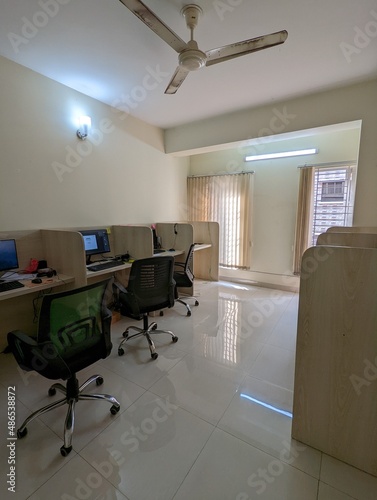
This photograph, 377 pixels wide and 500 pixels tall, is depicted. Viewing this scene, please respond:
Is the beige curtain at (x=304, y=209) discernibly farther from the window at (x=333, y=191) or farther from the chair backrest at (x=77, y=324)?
the chair backrest at (x=77, y=324)

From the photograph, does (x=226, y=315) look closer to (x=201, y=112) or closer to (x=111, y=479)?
(x=111, y=479)

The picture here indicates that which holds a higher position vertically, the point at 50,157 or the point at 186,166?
the point at 186,166

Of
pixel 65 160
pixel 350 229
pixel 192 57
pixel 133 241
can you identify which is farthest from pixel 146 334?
pixel 192 57

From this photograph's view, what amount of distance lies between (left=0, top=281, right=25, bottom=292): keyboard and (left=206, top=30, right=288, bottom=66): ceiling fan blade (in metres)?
2.38

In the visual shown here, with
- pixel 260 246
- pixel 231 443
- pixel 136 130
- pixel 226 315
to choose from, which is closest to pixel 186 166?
pixel 136 130

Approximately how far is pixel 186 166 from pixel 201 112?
1490mm

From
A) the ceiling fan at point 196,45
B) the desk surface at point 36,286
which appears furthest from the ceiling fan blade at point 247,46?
the desk surface at point 36,286

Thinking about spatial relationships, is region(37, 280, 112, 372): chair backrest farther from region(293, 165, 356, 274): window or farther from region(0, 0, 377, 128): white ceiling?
region(293, 165, 356, 274): window

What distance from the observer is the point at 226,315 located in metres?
3.16

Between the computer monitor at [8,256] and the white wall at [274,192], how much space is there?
3.65 metres

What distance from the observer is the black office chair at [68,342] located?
1319mm

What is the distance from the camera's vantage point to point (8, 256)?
7.17 feet

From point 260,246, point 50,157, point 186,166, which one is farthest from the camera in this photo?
point 186,166

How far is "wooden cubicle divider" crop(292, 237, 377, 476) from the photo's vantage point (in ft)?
3.76
